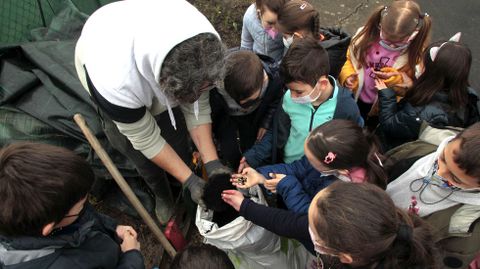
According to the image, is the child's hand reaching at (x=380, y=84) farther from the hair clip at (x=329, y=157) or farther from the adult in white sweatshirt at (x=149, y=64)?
the adult in white sweatshirt at (x=149, y=64)

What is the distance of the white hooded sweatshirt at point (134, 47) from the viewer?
158cm

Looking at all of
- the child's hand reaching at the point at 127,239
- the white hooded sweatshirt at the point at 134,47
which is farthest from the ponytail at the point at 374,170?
the child's hand reaching at the point at 127,239

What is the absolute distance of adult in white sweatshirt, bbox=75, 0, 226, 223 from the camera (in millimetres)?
1571

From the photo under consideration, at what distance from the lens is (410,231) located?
1.41 metres

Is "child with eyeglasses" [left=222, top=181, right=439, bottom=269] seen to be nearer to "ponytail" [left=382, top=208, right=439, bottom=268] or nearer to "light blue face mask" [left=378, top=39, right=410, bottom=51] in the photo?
"ponytail" [left=382, top=208, right=439, bottom=268]

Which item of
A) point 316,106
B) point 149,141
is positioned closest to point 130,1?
point 149,141

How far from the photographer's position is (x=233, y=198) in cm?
198

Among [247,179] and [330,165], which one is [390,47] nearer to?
[330,165]

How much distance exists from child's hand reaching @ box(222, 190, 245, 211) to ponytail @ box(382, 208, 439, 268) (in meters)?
0.76

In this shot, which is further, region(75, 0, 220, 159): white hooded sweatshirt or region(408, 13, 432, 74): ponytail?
region(408, 13, 432, 74): ponytail

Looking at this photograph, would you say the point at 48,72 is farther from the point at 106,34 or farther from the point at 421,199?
the point at 421,199

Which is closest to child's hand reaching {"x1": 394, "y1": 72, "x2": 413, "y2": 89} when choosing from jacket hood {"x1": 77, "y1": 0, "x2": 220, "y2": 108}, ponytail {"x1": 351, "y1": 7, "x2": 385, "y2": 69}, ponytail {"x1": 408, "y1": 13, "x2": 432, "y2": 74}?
ponytail {"x1": 408, "y1": 13, "x2": 432, "y2": 74}

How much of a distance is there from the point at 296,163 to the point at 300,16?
1.02 meters

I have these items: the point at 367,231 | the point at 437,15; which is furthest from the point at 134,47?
the point at 437,15
